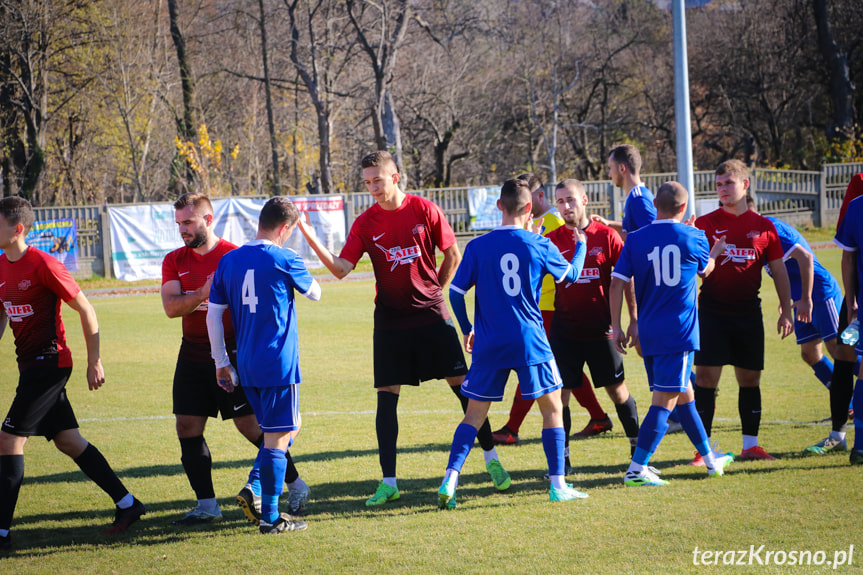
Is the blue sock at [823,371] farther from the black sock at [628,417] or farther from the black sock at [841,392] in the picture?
the black sock at [628,417]

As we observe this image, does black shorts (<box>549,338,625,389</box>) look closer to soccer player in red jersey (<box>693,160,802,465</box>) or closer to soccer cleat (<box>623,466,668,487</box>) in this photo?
soccer player in red jersey (<box>693,160,802,465</box>)

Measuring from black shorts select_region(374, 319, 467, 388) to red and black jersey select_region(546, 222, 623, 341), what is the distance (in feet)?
3.45

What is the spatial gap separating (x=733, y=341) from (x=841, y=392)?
111 cm

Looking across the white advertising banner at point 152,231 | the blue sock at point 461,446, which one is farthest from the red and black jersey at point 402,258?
the white advertising banner at point 152,231

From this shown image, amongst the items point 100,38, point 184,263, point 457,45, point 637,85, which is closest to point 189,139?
point 100,38

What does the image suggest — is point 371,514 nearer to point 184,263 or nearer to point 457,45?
point 184,263

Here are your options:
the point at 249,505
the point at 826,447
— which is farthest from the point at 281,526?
the point at 826,447

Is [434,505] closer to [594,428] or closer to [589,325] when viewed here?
[589,325]

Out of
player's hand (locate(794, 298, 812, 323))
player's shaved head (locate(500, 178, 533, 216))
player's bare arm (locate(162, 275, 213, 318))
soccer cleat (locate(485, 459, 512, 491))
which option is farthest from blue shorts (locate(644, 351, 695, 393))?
player's bare arm (locate(162, 275, 213, 318))

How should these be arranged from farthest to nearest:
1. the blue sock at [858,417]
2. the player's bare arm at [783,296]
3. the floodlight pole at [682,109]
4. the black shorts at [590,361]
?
the floodlight pole at [682,109]
the black shorts at [590,361]
the player's bare arm at [783,296]
the blue sock at [858,417]

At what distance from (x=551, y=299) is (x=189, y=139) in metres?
29.3

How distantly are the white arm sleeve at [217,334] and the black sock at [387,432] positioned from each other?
120cm

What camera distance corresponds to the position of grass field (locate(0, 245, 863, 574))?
4.12 metres

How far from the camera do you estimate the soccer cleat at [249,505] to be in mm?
4695
